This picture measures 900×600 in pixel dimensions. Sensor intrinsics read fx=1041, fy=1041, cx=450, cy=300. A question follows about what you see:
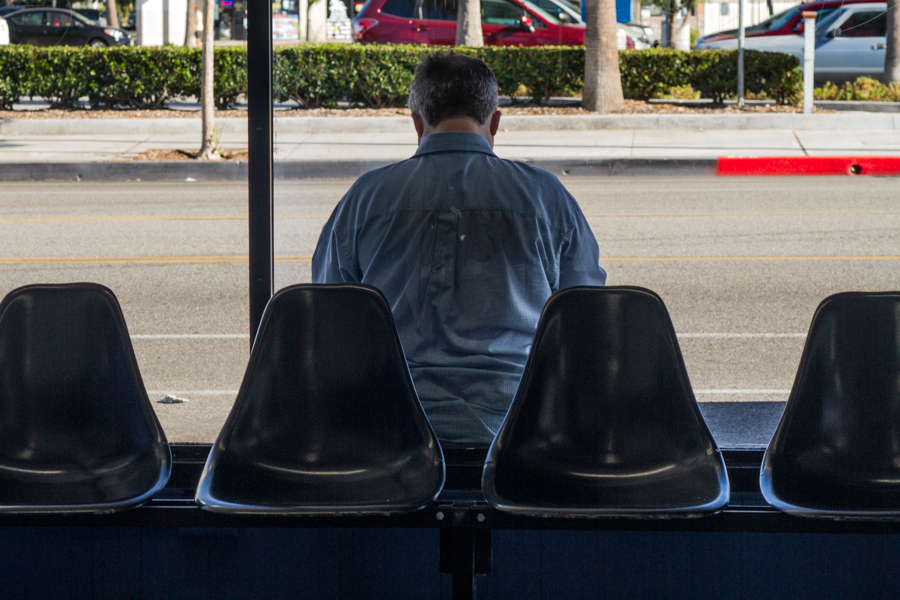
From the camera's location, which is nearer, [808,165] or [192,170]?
[808,165]

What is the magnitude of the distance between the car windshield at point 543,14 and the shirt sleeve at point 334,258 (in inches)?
105

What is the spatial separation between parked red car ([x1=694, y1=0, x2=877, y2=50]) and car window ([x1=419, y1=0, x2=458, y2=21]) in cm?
123

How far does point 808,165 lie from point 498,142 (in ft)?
8.99

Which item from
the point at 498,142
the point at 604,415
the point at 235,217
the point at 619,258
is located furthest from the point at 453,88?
the point at 235,217

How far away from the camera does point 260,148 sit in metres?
3.31

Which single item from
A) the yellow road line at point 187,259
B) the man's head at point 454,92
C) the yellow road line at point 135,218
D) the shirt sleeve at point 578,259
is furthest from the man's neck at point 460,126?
the yellow road line at point 135,218

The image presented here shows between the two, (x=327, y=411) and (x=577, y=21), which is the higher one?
(x=577, y=21)

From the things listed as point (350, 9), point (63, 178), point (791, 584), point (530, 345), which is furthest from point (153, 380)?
point (63, 178)

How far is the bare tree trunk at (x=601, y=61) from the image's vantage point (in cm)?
501

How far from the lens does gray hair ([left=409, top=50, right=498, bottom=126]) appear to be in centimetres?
274

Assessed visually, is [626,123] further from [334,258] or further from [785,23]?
[334,258]

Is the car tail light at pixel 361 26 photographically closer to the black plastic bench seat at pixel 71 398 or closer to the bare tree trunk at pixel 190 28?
the black plastic bench seat at pixel 71 398

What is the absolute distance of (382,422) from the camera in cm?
267

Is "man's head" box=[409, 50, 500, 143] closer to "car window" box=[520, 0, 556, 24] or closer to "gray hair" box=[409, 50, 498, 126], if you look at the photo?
"gray hair" box=[409, 50, 498, 126]
